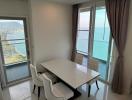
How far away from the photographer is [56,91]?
88.1 inches

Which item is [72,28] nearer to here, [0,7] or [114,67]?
[114,67]

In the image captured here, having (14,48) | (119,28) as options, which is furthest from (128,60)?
(14,48)

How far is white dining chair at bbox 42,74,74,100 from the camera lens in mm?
1883

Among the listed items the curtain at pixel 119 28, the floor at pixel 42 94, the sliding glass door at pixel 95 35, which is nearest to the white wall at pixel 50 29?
the sliding glass door at pixel 95 35

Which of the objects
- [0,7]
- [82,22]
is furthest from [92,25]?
[0,7]

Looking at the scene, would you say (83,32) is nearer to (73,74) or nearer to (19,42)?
(73,74)

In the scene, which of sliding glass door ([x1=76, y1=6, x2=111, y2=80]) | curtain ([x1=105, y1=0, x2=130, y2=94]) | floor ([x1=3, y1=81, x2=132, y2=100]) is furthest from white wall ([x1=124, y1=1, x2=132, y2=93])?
sliding glass door ([x1=76, y1=6, x2=111, y2=80])

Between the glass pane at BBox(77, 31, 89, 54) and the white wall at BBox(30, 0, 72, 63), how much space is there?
0.39 metres

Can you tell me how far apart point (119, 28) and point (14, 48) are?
3.03 metres

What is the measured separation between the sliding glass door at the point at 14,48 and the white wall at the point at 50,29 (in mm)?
383

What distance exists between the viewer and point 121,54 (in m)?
2.73

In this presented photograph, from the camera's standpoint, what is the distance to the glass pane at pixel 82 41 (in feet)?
12.4

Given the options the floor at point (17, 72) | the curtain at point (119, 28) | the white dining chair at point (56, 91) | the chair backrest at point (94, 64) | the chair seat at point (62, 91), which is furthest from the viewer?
the floor at point (17, 72)

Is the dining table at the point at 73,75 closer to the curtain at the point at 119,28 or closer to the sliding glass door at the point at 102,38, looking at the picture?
the curtain at the point at 119,28
